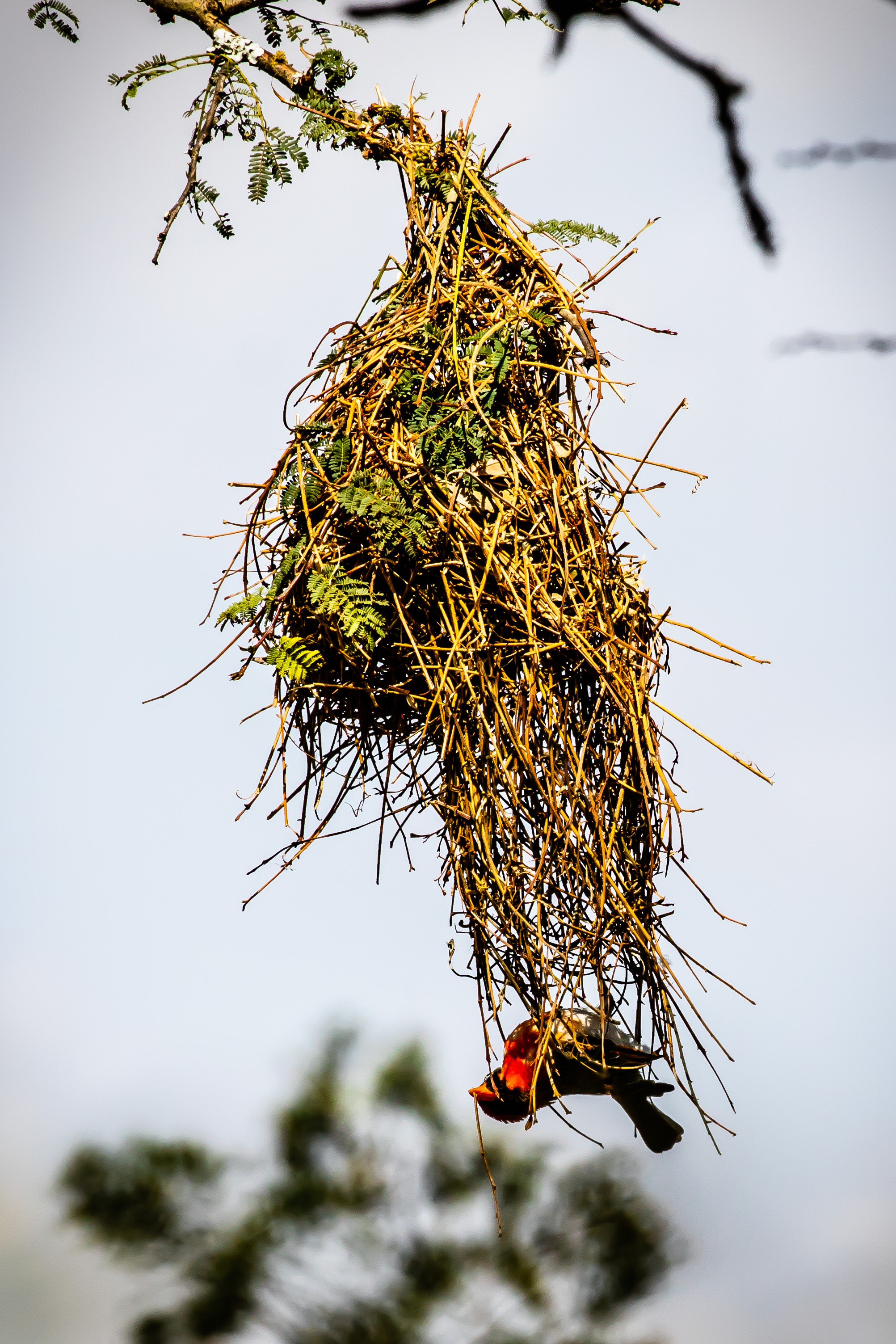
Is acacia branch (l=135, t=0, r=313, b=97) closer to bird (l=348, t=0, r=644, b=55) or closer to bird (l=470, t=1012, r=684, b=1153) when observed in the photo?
bird (l=348, t=0, r=644, b=55)

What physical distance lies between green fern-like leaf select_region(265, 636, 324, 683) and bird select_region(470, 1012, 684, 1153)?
1.49 ft

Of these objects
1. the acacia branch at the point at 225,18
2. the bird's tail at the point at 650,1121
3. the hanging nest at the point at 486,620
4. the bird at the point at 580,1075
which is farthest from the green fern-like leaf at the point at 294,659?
the acacia branch at the point at 225,18

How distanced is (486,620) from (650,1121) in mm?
599

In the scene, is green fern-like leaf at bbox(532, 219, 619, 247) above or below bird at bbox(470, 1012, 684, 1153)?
above

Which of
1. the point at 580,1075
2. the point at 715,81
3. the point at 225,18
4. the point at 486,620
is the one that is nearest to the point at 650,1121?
the point at 580,1075

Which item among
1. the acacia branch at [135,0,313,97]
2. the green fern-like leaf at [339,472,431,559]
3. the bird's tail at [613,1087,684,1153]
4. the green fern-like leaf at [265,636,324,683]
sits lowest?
the bird's tail at [613,1087,684,1153]

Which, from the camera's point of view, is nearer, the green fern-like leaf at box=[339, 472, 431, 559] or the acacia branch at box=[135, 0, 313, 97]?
the green fern-like leaf at box=[339, 472, 431, 559]

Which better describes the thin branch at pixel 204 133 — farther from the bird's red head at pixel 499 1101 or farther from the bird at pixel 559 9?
the bird's red head at pixel 499 1101

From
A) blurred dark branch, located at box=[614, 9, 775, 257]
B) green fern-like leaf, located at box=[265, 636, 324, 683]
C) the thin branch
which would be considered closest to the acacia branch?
the thin branch

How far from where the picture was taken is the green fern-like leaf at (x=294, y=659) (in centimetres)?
123

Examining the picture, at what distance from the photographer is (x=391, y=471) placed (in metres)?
1.26

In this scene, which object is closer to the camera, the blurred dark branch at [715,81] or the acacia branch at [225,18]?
the blurred dark branch at [715,81]

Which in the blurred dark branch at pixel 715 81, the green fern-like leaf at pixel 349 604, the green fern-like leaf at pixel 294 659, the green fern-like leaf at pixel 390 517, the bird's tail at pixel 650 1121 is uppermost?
the blurred dark branch at pixel 715 81

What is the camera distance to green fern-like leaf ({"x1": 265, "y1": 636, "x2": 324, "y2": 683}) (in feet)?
4.04
